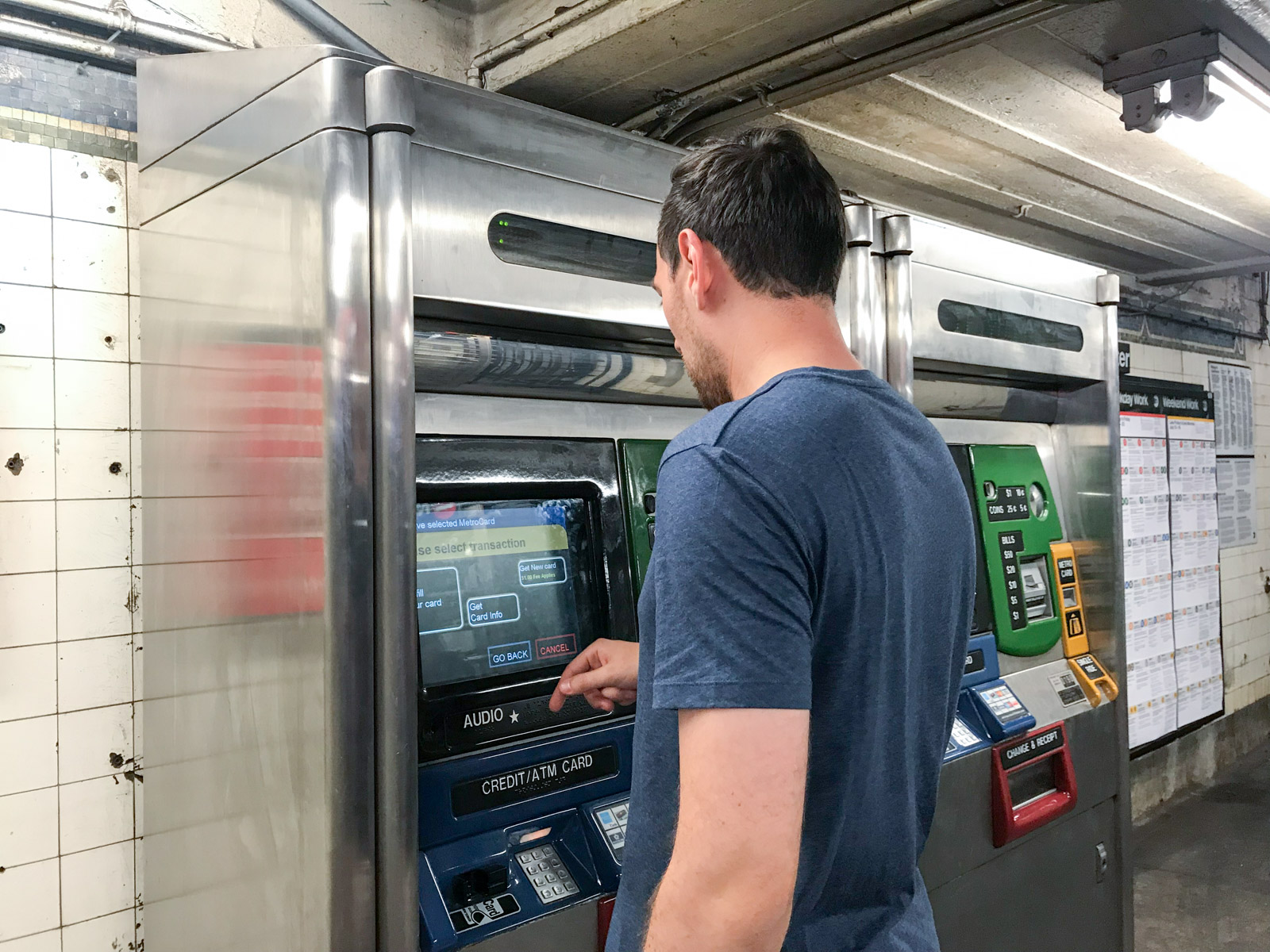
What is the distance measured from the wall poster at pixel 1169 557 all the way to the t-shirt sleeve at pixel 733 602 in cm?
401

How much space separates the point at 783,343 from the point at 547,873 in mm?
880

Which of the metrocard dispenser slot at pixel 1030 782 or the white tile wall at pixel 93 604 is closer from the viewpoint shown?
the white tile wall at pixel 93 604

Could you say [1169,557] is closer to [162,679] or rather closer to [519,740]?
[519,740]

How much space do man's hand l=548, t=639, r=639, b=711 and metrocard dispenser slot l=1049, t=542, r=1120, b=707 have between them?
1.63 metres

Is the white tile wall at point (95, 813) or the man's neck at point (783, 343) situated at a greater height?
the man's neck at point (783, 343)

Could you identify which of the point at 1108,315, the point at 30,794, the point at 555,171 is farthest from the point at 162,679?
the point at 1108,315

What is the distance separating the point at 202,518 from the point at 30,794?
592 mm

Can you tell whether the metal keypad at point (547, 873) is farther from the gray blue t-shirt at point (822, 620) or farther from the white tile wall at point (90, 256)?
the white tile wall at point (90, 256)

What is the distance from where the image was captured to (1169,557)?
4824mm

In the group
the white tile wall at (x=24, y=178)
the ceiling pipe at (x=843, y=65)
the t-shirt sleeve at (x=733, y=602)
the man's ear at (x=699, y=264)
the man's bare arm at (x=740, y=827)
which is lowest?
the man's bare arm at (x=740, y=827)

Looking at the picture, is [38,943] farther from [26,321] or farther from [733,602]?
[733,602]

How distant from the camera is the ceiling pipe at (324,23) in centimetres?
175

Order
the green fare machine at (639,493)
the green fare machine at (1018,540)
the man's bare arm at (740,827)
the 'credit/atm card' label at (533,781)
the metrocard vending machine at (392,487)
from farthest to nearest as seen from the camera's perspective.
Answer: the green fare machine at (1018,540), the green fare machine at (639,493), the 'credit/atm card' label at (533,781), the metrocard vending machine at (392,487), the man's bare arm at (740,827)

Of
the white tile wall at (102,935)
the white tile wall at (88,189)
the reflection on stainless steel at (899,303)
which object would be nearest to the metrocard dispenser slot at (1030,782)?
the reflection on stainless steel at (899,303)
